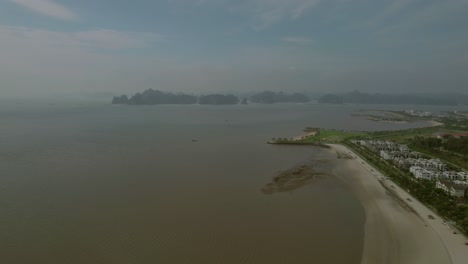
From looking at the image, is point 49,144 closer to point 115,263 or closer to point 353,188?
point 115,263

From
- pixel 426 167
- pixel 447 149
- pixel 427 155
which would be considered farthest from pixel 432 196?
pixel 447 149

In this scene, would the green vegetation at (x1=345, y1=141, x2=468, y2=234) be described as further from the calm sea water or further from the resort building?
the calm sea water

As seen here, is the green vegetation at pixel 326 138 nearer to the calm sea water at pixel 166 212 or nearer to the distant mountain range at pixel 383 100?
the calm sea water at pixel 166 212

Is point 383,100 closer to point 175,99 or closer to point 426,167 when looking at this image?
point 175,99

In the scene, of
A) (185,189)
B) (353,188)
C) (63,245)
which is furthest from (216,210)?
(353,188)

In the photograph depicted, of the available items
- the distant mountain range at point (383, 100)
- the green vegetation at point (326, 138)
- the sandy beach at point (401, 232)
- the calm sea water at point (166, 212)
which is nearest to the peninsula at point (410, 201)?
the sandy beach at point (401, 232)

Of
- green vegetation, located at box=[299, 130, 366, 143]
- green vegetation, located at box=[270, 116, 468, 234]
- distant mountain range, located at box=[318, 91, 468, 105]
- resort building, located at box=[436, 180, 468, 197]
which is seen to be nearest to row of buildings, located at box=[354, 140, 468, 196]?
resort building, located at box=[436, 180, 468, 197]
